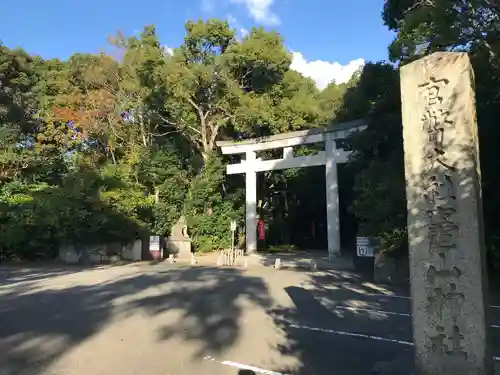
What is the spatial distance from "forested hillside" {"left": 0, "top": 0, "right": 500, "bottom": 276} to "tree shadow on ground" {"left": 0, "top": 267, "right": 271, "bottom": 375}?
8.34 meters

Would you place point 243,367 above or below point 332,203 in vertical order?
below

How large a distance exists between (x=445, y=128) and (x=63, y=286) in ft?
31.3

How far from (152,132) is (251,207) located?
8.55 metres

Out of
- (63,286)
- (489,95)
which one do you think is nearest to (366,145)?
(489,95)

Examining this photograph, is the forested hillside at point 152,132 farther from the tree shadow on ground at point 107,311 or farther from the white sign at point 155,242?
the tree shadow on ground at point 107,311

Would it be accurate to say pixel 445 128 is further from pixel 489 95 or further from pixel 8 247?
pixel 8 247

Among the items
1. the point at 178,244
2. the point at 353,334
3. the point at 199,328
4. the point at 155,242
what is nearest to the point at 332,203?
the point at 155,242

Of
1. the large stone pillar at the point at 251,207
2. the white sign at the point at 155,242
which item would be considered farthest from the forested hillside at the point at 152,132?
the large stone pillar at the point at 251,207

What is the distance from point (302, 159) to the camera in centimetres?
1975

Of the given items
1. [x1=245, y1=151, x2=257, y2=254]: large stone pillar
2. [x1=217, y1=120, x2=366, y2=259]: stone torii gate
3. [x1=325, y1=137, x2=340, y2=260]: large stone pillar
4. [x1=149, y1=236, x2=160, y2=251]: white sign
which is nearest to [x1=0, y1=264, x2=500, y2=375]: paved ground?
[x1=325, y1=137, x2=340, y2=260]: large stone pillar

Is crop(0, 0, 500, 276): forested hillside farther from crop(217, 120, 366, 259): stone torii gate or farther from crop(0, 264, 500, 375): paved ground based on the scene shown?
crop(0, 264, 500, 375): paved ground

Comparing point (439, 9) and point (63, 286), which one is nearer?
point (439, 9)

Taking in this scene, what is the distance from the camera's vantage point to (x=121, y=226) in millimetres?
19359

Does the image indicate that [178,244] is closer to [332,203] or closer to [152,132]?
[152,132]
